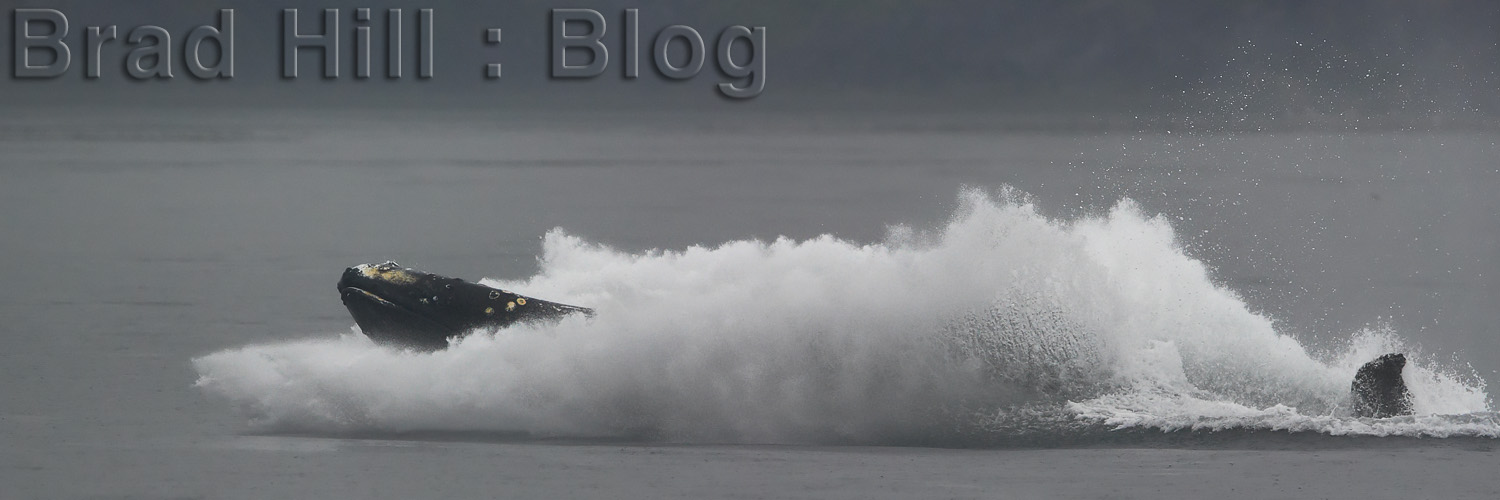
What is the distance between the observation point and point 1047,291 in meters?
26.9

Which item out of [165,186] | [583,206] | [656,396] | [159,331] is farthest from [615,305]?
[165,186]

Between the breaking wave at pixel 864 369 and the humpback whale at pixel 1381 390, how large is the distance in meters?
0.20

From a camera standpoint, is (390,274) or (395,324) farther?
(390,274)

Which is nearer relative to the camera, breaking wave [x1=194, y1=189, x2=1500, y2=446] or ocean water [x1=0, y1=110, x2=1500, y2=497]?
ocean water [x1=0, y1=110, x2=1500, y2=497]

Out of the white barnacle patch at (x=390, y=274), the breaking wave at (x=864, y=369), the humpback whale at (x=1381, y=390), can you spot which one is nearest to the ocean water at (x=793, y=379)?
the breaking wave at (x=864, y=369)

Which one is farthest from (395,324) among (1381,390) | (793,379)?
(1381,390)

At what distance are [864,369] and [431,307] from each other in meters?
5.48

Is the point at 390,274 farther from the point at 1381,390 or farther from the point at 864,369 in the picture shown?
the point at 1381,390

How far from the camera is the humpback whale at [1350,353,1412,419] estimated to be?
24750mm

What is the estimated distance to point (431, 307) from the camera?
2731 centimetres

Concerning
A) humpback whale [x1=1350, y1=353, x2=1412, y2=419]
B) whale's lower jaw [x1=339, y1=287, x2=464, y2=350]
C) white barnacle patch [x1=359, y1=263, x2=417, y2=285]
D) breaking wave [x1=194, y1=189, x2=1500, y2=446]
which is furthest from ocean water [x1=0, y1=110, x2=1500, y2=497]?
white barnacle patch [x1=359, y1=263, x2=417, y2=285]

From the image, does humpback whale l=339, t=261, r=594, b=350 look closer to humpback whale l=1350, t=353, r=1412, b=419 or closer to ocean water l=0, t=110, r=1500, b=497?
ocean water l=0, t=110, r=1500, b=497

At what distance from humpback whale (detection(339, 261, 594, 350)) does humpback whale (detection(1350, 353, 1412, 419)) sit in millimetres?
8968

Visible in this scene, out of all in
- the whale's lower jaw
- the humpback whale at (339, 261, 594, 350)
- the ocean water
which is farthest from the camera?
the whale's lower jaw
